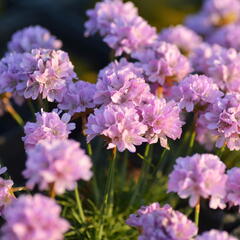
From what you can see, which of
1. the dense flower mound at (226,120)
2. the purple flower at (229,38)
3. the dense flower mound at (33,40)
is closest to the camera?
the dense flower mound at (226,120)

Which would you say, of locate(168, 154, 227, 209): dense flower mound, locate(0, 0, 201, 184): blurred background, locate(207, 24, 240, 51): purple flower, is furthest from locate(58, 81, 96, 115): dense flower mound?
locate(0, 0, 201, 184): blurred background

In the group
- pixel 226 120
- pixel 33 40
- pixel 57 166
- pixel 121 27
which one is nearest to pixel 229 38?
pixel 121 27

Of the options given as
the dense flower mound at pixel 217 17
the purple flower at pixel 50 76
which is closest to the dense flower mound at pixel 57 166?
the purple flower at pixel 50 76

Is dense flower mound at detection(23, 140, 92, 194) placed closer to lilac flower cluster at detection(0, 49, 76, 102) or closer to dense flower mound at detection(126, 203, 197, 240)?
dense flower mound at detection(126, 203, 197, 240)

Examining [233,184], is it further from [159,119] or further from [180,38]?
[180,38]

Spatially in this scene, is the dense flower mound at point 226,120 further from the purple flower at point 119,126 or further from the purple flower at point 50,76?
the purple flower at point 50,76

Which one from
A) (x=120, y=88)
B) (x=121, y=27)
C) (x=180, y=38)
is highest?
(x=180, y=38)
